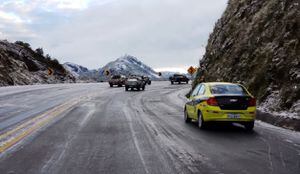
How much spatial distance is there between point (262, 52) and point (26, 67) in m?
55.0

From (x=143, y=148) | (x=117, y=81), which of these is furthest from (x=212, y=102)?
Answer: (x=117, y=81)

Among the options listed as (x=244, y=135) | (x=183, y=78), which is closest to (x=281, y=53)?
(x=244, y=135)

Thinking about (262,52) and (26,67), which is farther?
(26,67)

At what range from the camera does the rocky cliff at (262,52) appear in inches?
717

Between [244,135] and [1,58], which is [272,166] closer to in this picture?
[244,135]

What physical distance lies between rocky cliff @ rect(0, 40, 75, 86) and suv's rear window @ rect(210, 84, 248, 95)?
4679cm

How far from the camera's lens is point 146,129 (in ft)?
44.8

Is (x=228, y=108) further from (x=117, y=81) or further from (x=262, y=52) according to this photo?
(x=117, y=81)

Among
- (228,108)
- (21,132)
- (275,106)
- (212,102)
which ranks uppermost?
(212,102)

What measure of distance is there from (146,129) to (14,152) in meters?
4.98

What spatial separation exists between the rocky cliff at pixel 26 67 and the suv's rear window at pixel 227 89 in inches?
1842

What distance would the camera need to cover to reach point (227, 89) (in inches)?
563

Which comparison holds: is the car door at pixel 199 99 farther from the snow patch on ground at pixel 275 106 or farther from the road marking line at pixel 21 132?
the road marking line at pixel 21 132

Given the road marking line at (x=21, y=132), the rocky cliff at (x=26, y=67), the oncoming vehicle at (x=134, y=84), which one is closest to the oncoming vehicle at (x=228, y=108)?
the road marking line at (x=21, y=132)
